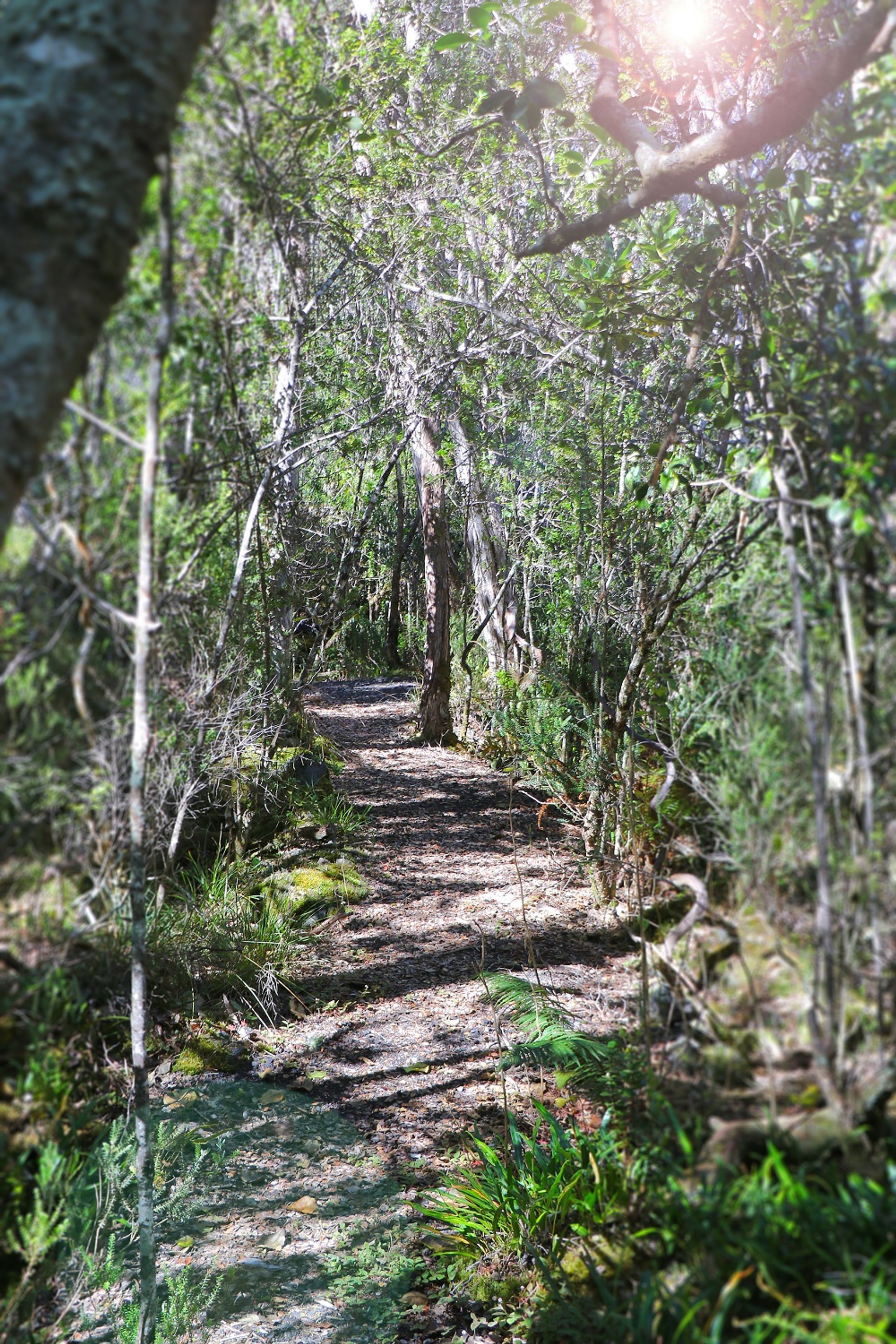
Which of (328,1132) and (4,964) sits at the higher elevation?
(4,964)

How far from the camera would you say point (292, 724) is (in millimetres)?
6602

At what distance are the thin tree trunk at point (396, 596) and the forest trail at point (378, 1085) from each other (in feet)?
25.6

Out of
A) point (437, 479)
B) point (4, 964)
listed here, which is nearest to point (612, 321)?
point (4, 964)

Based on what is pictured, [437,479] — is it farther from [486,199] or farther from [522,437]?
[486,199]

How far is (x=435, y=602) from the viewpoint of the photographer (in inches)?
360

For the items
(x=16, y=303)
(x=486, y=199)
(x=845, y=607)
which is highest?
(x=486, y=199)

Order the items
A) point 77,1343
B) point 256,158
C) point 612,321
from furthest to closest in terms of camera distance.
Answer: point 612,321, point 77,1343, point 256,158

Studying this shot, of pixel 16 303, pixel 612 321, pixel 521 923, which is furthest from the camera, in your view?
pixel 521 923

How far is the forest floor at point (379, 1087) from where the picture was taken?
9.50 feet

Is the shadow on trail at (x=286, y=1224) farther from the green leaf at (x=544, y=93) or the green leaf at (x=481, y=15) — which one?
the green leaf at (x=481, y=15)

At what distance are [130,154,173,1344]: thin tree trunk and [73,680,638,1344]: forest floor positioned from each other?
1.07 m

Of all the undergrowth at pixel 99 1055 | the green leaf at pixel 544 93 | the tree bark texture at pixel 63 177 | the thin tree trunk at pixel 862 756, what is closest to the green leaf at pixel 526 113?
the green leaf at pixel 544 93

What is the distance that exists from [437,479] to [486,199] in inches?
133

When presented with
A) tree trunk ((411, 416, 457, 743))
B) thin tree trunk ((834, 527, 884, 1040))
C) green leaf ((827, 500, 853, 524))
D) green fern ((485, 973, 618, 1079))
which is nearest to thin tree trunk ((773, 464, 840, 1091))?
thin tree trunk ((834, 527, 884, 1040))
